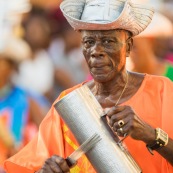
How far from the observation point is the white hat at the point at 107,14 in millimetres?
7918

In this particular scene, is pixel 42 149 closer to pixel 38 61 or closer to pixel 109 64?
pixel 109 64

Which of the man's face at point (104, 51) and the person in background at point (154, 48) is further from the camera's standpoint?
the person in background at point (154, 48)

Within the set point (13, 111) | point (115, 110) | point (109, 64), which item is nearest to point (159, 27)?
point (13, 111)

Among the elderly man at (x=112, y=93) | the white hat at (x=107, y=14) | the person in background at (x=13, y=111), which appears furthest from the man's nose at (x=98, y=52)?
the person in background at (x=13, y=111)

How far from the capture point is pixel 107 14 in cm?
798

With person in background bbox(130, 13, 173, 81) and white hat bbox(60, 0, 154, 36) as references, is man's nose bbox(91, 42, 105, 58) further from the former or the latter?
person in background bbox(130, 13, 173, 81)

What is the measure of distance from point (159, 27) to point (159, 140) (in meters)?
4.64

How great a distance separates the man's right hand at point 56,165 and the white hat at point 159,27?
14.2ft

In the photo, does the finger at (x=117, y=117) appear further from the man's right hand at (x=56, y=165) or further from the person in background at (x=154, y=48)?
the person in background at (x=154, y=48)

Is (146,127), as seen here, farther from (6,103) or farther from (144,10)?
(6,103)

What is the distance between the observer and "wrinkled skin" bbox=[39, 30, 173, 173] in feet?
24.4

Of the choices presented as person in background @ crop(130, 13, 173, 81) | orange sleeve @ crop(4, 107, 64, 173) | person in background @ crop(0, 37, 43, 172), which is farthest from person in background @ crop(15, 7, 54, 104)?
orange sleeve @ crop(4, 107, 64, 173)

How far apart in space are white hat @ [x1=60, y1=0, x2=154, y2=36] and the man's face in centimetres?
5

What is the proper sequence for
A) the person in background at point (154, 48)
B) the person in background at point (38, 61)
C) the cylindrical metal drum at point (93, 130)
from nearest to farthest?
the cylindrical metal drum at point (93, 130)
the person in background at point (154, 48)
the person in background at point (38, 61)
